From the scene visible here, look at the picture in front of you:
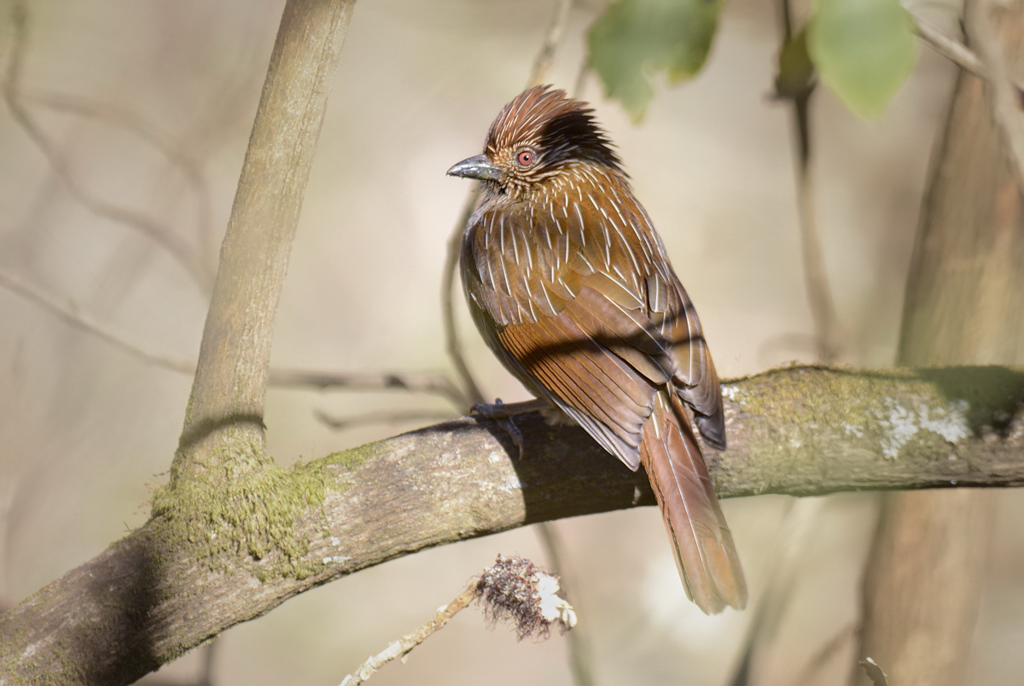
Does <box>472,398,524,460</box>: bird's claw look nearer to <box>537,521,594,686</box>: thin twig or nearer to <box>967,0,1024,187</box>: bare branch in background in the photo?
<box>537,521,594,686</box>: thin twig

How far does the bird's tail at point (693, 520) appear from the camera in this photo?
5.90 feet

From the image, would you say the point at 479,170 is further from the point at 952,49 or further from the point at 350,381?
the point at 952,49

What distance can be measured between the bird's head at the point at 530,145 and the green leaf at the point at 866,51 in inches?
51.8

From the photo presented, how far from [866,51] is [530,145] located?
140cm

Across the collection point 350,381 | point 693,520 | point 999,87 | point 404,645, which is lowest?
point 404,645

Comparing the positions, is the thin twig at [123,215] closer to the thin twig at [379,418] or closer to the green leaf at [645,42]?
the thin twig at [379,418]

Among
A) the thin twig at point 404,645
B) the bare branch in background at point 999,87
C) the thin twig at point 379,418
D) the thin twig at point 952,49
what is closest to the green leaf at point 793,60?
the thin twig at point 952,49

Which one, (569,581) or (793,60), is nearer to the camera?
(793,60)

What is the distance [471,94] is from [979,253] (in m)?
2.54

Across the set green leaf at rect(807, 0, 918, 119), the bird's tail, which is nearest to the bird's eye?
the bird's tail

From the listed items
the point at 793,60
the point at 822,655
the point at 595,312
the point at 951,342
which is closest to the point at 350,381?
the point at 595,312

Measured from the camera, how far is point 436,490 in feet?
6.52

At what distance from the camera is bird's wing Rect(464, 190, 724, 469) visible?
6.38 ft

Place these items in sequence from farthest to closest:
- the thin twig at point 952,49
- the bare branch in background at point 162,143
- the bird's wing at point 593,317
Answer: the bare branch in background at point 162,143 → the thin twig at point 952,49 → the bird's wing at point 593,317
